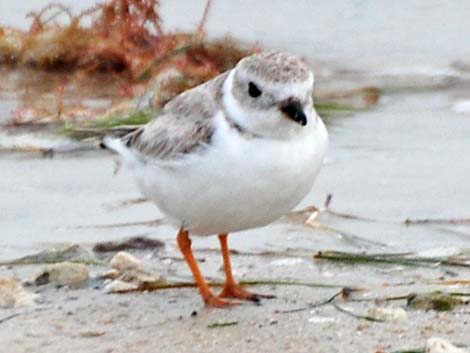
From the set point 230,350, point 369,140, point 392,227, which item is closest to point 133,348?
point 230,350

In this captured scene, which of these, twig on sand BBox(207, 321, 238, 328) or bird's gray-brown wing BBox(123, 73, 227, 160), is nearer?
twig on sand BBox(207, 321, 238, 328)

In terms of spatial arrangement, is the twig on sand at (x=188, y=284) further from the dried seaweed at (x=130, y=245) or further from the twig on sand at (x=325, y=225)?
the twig on sand at (x=325, y=225)

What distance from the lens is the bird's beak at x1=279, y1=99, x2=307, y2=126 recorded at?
12.4 feet

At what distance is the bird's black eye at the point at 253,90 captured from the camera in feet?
12.8

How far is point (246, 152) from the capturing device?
3.86 m

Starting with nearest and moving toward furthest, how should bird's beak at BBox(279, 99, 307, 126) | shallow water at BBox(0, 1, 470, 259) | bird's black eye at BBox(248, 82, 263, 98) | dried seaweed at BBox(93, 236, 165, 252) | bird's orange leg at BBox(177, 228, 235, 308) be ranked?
bird's beak at BBox(279, 99, 307, 126)
bird's black eye at BBox(248, 82, 263, 98)
bird's orange leg at BBox(177, 228, 235, 308)
dried seaweed at BBox(93, 236, 165, 252)
shallow water at BBox(0, 1, 470, 259)

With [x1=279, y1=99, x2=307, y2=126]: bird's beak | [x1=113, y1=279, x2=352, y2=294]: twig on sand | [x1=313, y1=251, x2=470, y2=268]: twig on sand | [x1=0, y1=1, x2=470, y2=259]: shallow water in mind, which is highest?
[x1=279, y1=99, x2=307, y2=126]: bird's beak

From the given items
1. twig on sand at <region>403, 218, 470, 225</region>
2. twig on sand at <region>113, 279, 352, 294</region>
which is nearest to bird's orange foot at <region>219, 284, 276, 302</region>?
twig on sand at <region>113, 279, 352, 294</region>

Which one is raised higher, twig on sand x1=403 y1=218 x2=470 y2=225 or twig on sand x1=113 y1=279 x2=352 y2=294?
twig on sand x1=113 y1=279 x2=352 y2=294

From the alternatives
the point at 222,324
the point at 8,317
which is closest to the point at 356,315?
the point at 222,324

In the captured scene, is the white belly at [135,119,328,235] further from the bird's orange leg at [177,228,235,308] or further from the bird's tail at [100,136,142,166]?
the bird's tail at [100,136,142,166]

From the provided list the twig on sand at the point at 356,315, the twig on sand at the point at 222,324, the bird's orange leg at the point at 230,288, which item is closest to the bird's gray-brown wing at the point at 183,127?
the bird's orange leg at the point at 230,288

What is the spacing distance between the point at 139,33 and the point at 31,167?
77.4 inches

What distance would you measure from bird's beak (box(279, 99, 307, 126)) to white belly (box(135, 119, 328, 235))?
0.10 metres
